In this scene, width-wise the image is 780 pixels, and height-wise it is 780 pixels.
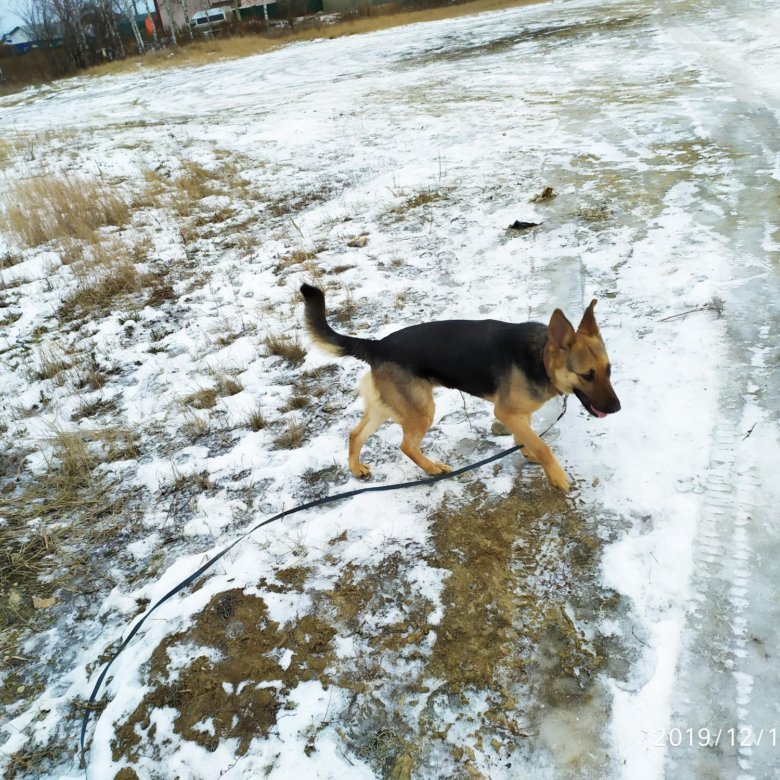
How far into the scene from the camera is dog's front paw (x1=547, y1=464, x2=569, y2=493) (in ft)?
10.6

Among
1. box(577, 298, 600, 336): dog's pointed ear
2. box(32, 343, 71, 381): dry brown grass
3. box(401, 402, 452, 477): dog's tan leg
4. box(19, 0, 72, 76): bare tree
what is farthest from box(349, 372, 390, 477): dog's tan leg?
box(19, 0, 72, 76): bare tree

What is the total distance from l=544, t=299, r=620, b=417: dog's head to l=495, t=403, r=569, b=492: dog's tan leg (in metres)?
0.40

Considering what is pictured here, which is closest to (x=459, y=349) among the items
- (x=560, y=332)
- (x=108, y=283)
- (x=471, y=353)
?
(x=471, y=353)

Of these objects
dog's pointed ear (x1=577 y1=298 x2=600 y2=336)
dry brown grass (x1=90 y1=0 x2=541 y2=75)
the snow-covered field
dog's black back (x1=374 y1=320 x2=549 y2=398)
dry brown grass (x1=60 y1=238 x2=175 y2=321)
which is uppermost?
dry brown grass (x1=90 y1=0 x2=541 y2=75)

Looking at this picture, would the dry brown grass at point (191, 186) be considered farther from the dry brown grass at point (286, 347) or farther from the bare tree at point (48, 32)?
the bare tree at point (48, 32)

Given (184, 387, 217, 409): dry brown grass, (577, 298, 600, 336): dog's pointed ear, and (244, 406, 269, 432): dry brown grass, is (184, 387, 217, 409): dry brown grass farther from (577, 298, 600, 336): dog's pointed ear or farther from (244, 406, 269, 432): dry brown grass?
(577, 298, 600, 336): dog's pointed ear

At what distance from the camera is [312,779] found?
222 centimetres

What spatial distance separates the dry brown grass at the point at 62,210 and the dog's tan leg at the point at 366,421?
24.3 feet

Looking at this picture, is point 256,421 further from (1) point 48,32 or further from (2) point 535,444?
(1) point 48,32

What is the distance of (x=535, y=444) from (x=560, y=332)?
73 cm

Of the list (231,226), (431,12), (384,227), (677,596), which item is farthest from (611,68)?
(431,12)

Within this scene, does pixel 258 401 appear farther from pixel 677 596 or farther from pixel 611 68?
pixel 611 68

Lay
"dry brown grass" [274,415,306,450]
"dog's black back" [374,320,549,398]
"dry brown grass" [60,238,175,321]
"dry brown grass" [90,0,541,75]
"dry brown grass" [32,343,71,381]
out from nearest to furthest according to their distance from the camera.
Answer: "dog's black back" [374,320,549,398] → "dry brown grass" [274,415,306,450] → "dry brown grass" [32,343,71,381] → "dry brown grass" [60,238,175,321] → "dry brown grass" [90,0,541,75]

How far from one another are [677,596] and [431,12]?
3646cm
